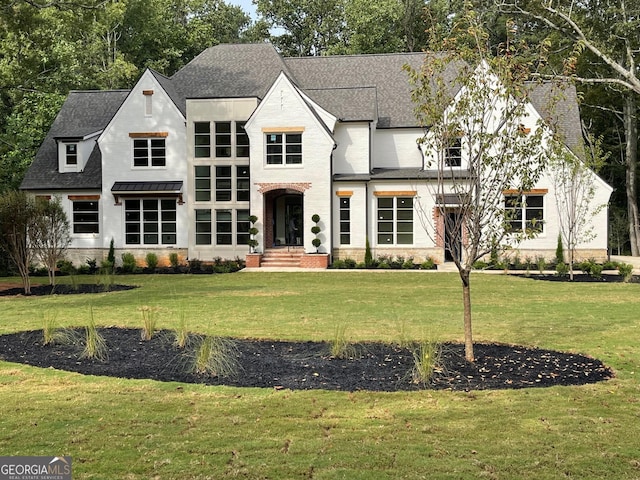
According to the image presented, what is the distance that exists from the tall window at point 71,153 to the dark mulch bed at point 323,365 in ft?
75.4

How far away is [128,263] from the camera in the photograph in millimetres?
28734

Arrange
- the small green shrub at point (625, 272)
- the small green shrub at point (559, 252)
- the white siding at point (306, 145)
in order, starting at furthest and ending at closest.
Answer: the white siding at point (306, 145), the small green shrub at point (559, 252), the small green shrub at point (625, 272)

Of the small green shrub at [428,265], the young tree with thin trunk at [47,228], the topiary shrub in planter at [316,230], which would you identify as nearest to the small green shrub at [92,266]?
the young tree with thin trunk at [47,228]

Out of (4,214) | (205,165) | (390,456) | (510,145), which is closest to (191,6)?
(205,165)

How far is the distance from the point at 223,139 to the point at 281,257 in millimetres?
6305

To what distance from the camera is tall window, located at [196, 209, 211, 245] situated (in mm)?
30141

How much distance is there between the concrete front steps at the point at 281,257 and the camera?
94.0 ft

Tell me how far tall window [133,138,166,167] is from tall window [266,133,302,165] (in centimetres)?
547

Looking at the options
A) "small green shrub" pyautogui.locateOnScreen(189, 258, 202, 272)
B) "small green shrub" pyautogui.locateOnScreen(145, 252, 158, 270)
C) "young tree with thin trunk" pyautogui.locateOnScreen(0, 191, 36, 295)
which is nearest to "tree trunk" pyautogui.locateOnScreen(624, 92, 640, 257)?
"small green shrub" pyautogui.locateOnScreen(189, 258, 202, 272)

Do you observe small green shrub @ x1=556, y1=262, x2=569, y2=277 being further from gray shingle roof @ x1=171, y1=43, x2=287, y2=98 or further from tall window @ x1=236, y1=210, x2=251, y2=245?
gray shingle roof @ x1=171, y1=43, x2=287, y2=98

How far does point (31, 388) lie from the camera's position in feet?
25.8

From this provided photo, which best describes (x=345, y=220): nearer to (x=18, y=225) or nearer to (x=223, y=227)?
(x=223, y=227)

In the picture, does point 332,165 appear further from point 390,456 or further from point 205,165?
point 390,456

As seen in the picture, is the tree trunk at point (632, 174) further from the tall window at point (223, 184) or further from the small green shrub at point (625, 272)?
the tall window at point (223, 184)
